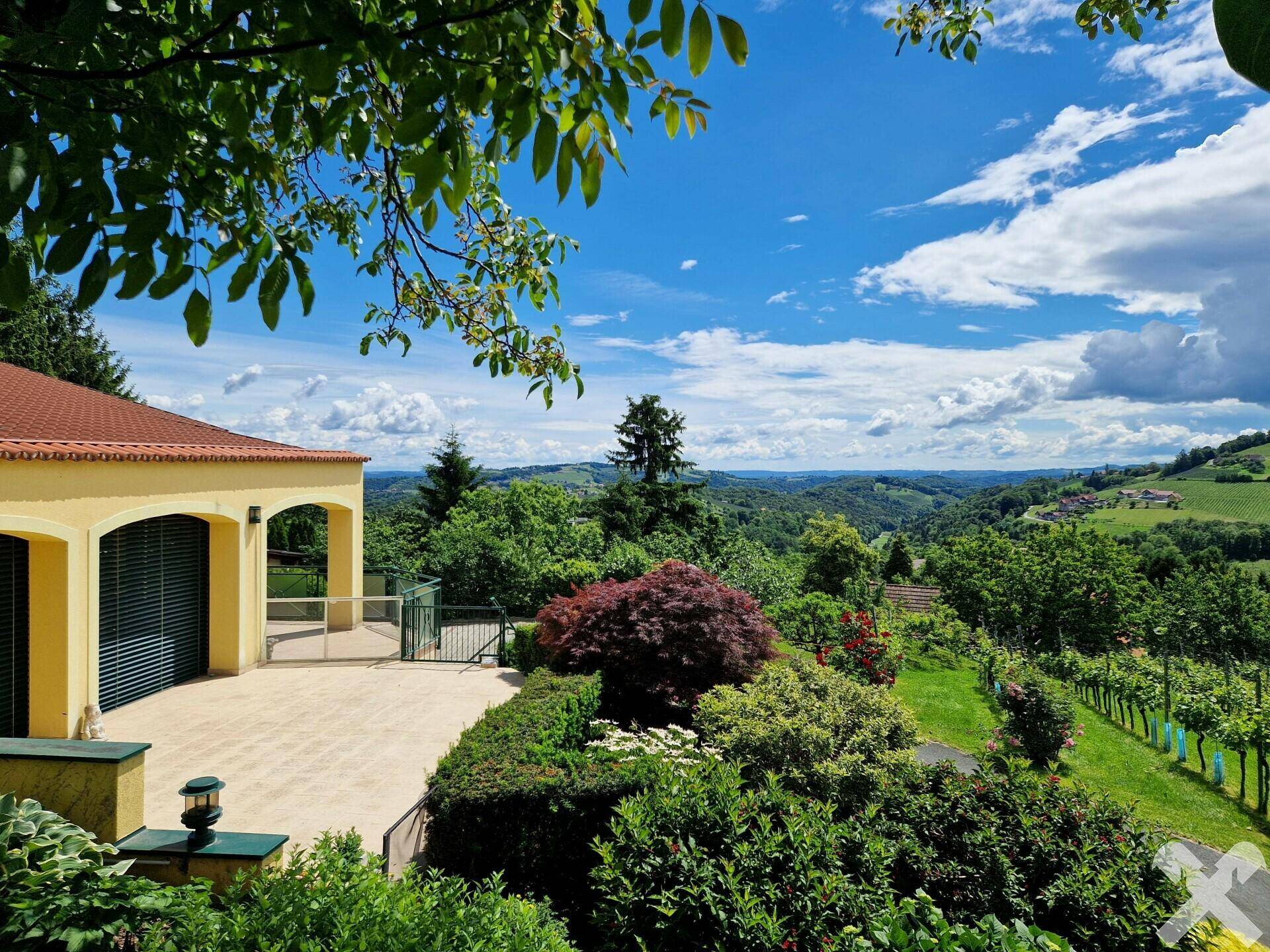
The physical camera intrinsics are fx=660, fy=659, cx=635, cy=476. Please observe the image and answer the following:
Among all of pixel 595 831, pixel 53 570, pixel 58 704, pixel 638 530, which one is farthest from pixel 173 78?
pixel 638 530

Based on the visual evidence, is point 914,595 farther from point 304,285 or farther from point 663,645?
point 304,285

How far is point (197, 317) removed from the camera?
174cm

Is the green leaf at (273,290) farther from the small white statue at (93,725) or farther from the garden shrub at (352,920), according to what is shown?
the small white statue at (93,725)

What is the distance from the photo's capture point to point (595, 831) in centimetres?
566

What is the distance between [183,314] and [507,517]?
74.8ft

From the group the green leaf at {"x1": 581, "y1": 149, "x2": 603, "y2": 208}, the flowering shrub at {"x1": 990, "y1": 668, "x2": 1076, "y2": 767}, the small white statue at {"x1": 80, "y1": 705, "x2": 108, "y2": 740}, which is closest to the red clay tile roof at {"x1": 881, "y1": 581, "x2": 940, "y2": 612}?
the flowering shrub at {"x1": 990, "y1": 668, "x2": 1076, "y2": 767}

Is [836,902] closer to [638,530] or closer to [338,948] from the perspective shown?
[338,948]

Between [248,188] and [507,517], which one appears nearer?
[248,188]

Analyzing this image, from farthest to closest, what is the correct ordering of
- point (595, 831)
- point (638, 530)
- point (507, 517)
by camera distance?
point (638, 530) < point (507, 517) < point (595, 831)

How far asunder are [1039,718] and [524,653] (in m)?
8.40

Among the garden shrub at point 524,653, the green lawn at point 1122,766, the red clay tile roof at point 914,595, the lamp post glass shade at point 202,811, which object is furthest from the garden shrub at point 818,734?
the red clay tile roof at point 914,595

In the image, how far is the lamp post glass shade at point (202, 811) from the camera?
426cm

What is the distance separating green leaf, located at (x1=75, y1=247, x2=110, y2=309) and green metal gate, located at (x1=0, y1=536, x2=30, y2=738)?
8955mm

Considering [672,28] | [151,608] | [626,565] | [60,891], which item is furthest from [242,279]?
[626,565]
